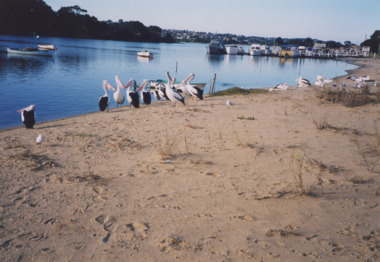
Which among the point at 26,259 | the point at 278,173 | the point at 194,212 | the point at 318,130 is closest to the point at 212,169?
the point at 278,173

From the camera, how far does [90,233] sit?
336 centimetres

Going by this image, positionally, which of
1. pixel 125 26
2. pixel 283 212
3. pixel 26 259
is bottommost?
pixel 26 259

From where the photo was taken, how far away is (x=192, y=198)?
4133mm

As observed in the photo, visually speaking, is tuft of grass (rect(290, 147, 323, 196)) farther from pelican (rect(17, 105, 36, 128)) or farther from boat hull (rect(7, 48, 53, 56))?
boat hull (rect(7, 48, 53, 56))

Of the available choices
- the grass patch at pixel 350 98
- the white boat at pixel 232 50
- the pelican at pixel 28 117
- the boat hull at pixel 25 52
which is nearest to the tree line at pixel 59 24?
the boat hull at pixel 25 52

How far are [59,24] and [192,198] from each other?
114131mm

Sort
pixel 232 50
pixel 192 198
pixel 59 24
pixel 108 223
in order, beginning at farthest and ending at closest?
pixel 59 24, pixel 232 50, pixel 192 198, pixel 108 223

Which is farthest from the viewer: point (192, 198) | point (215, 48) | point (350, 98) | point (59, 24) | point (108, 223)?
point (59, 24)

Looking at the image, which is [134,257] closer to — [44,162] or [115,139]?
[44,162]

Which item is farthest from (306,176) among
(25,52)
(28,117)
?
(25,52)

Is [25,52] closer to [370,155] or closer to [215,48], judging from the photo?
[370,155]

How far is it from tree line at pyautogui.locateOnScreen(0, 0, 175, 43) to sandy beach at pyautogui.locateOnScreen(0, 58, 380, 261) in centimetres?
9187

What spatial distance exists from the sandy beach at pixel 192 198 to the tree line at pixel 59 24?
91868 millimetres

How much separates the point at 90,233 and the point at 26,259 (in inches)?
26.8
